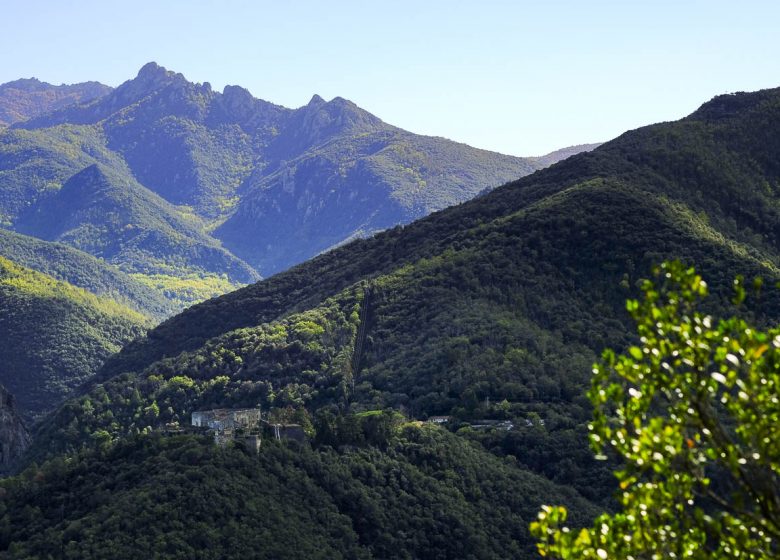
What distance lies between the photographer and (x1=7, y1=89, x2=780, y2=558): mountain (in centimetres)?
7756

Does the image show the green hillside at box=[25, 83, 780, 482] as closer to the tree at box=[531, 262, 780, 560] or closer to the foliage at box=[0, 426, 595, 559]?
the foliage at box=[0, 426, 595, 559]

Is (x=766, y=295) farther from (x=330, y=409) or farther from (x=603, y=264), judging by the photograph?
(x=330, y=409)

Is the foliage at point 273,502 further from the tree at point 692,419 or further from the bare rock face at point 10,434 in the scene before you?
the bare rock face at point 10,434

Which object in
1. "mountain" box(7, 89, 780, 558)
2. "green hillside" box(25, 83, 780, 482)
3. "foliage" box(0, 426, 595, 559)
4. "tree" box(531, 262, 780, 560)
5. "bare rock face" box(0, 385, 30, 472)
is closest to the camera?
"tree" box(531, 262, 780, 560)

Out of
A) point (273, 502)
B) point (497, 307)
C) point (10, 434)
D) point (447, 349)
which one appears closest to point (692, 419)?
point (273, 502)

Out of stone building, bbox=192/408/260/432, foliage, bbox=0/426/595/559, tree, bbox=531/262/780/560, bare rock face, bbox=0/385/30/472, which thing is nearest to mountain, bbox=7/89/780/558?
foliage, bbox=0/426/595/559

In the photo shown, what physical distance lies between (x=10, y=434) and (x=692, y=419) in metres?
138

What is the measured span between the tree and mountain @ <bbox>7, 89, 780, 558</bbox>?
5334 cm

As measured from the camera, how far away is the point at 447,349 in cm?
11281

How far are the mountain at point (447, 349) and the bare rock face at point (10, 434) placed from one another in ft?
33.6

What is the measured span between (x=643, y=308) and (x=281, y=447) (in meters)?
67.2

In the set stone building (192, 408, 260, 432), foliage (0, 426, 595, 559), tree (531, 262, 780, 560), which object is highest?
tree (531, 262, 780, 560)

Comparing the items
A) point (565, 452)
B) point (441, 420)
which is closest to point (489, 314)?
point (441, 420)

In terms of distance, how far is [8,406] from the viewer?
150 m
